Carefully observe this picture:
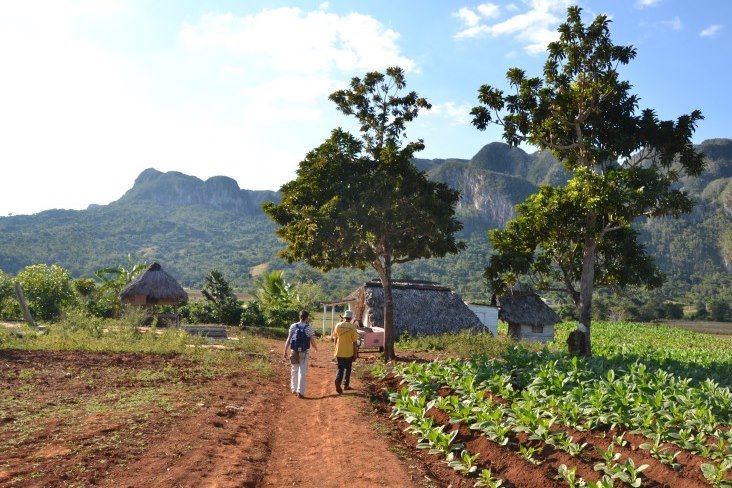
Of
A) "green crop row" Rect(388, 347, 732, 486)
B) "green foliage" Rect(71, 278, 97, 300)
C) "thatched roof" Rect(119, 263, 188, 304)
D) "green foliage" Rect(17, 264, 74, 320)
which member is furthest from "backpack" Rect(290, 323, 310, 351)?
"green foliage" Rect(71, 278, 97, 300)

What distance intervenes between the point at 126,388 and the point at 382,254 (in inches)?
367

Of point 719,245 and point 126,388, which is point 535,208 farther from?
point 719,245

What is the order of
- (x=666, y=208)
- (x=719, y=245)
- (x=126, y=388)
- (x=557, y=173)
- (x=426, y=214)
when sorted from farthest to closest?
(x=557, y=173) < (x=719, y=245) < (x=426, y=214) < (x=666, y=208) < (x=126, y=388)

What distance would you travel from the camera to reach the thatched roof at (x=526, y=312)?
35.5 metres

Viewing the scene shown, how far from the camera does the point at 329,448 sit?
7652mm

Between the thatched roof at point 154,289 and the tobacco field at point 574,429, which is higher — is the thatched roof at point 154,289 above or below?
above

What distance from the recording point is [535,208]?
1587cm

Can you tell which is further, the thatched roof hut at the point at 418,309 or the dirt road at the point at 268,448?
the thatched roof hut at the point at 418,309

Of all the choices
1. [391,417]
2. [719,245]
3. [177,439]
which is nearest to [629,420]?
[391,417]

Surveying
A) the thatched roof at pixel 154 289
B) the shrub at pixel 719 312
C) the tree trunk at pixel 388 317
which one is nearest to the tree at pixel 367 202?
the tree trunk at pixel 388 317

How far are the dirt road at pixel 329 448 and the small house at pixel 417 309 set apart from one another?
57.0ft

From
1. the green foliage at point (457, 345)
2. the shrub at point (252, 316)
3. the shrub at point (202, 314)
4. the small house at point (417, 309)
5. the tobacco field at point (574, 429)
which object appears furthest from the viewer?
the shrub at point (202, 314)

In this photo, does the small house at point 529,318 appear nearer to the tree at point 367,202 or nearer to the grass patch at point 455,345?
the grass patch at point 455,345

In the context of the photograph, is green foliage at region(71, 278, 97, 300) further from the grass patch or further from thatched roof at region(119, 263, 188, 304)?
the grass patch
